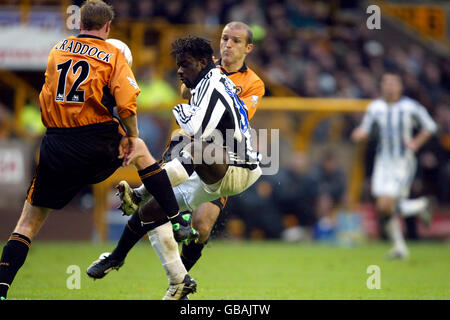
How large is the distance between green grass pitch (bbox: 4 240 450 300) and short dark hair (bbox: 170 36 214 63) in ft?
7.02

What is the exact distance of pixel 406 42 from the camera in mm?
22312

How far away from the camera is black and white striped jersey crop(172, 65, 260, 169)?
247 inches

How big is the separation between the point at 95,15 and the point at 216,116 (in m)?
1.22

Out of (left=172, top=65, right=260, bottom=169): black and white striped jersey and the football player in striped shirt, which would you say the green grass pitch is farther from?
(left=172, top=65, right=260, bottom=169): black and white striped jersey

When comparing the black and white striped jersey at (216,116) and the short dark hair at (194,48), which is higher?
the short dark hair at (194,48)

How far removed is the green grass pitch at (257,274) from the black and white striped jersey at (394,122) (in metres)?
1.64

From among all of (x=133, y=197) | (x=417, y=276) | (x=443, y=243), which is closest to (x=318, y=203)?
(x=443, y=243)

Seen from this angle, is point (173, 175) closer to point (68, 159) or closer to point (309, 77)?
point (68, 159)

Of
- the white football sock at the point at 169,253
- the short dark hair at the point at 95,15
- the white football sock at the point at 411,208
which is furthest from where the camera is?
the white football sock at the point at 411,208

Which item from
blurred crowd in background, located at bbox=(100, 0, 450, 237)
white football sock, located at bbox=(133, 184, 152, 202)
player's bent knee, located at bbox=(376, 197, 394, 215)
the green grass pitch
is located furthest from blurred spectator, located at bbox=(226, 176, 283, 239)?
white football sock, located at bbox=(133, 184, 152, 202)

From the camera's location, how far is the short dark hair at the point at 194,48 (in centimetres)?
641

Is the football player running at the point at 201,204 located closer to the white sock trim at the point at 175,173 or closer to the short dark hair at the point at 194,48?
the white sock trim at the point at 175,173

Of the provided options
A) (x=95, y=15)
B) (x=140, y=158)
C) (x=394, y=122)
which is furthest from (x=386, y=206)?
(x=95, y=15)

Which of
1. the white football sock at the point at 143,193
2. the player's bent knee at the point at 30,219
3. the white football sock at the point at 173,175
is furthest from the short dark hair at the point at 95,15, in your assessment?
the player's bent knee at the point at 30,219
